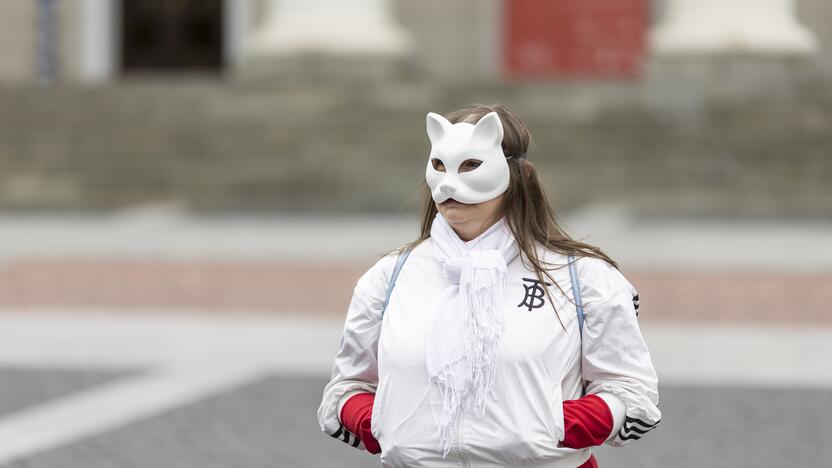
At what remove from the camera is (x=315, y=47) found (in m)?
18.5

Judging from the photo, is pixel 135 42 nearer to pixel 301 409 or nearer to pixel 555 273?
pixel 301 409

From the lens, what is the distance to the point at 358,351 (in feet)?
8.82

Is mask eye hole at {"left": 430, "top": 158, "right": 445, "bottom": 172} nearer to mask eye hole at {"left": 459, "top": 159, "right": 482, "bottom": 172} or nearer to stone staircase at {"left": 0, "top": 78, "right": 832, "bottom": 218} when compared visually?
mask eye hole at {"left": 459, "top": 159, "right": 482, "bottom": 172}

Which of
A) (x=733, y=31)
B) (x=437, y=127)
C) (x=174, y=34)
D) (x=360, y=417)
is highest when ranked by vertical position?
(x=437, y=127)

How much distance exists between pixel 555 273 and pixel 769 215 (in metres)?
13.2

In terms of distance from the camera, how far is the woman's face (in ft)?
8.32

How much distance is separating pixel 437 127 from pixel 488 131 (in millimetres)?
97

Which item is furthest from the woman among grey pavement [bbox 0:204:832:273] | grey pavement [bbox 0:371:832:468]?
grey pavement [bbox 0:204:832:273]

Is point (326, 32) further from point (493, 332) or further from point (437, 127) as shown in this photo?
point (493, 332)

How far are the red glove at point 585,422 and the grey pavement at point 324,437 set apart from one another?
11.3 feet

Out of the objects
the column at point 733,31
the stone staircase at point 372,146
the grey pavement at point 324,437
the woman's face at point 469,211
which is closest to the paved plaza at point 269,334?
the grey pavement at point 324,437

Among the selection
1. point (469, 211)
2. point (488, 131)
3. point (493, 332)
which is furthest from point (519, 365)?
point (488, 131)

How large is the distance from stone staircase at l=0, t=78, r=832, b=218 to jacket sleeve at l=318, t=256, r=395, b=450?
42.5 feet

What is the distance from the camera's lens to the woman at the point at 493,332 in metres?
2.48
